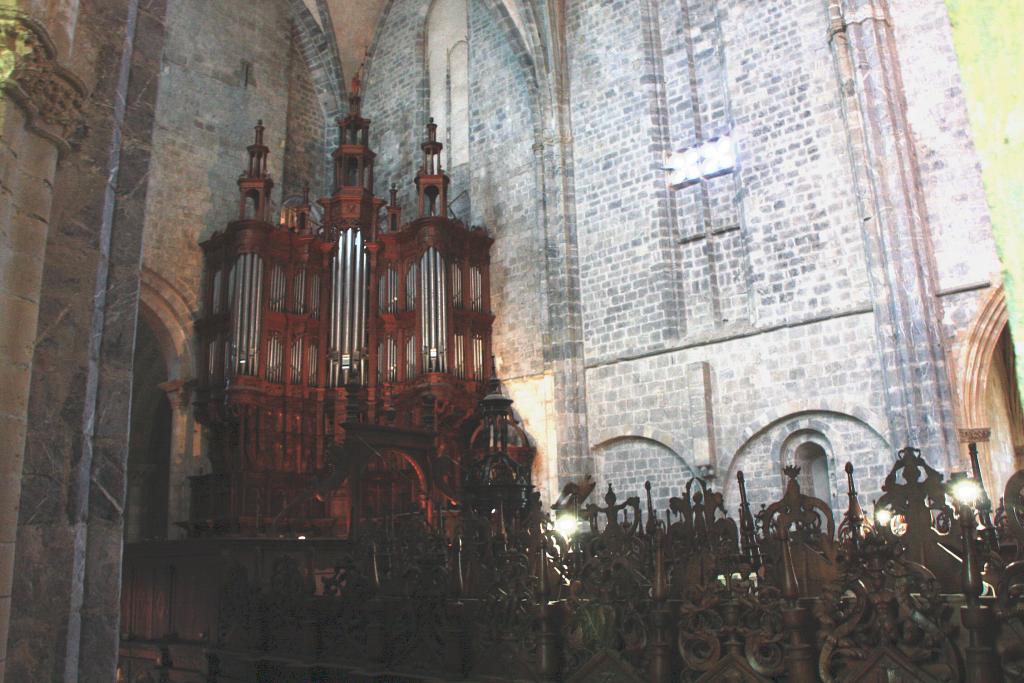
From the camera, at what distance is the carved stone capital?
31.5 feet

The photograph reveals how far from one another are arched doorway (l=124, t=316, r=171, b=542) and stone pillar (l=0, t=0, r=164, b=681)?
42.5 ft

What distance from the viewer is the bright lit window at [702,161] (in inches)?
500

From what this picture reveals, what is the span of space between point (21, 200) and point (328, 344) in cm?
1011

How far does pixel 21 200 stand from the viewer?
3920 millimetres

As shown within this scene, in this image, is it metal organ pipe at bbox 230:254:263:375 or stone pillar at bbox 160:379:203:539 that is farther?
stone pillar at bbox 160:379:203:539

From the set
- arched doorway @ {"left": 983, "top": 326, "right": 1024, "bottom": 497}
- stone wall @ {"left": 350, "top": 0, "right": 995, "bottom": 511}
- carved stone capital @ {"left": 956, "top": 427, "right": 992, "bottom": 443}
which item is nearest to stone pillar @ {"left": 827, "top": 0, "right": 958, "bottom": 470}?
stone wall @ {"left": 350, "top": 0, "right": 995, "bottom": 511}

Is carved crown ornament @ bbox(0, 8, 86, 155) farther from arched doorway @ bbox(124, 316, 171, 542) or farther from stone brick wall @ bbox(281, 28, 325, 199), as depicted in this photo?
arched doorway @ bbox(124, 316, 171, 542)

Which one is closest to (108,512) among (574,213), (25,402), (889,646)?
(25,402)

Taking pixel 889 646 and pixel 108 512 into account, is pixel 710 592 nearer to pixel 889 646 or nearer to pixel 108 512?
pixel 889 646

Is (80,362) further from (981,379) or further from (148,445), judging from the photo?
(148,445)

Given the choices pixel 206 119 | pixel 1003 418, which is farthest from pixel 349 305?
pixel 1003 418

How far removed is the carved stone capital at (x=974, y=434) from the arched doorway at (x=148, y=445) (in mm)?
13886

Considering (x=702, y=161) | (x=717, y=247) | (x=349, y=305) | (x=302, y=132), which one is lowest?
(x=349, y=305)

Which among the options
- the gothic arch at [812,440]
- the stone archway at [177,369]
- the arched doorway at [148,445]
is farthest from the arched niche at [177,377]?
the gothic arch at [812,440]
